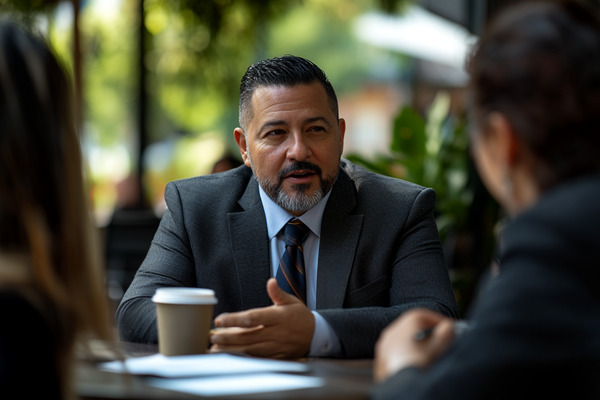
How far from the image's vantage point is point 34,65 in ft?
4.37

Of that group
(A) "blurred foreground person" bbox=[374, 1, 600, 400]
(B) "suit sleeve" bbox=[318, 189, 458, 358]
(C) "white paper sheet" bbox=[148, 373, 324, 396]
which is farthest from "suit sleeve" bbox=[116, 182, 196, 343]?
(A) "blurred foreground person" bbox=[374, 1, 600, 400]

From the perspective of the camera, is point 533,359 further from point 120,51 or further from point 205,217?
point 120,51

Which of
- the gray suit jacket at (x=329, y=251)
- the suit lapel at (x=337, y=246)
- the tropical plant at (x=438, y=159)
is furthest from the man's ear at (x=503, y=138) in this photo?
the tropical plant at (x=438, y=159)

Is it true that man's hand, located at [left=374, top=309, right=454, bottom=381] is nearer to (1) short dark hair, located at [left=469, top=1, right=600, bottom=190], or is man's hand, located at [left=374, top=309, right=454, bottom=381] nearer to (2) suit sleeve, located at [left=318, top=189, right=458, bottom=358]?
(1) short dark hair, located at [left=469, top=1, right=600, bottom=190]

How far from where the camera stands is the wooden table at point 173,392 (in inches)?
56.9

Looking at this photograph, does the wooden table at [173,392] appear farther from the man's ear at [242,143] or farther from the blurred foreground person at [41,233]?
the man's ear at [242,143]

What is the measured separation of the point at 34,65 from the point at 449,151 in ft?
14.6

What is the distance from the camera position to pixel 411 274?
251cm

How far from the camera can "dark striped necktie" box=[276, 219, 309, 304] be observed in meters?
2.56

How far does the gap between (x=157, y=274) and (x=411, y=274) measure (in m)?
0.78

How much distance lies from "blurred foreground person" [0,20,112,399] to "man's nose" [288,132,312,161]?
1296 mm

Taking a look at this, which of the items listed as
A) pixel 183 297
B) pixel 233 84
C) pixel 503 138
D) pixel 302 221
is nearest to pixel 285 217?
pixel 302 221

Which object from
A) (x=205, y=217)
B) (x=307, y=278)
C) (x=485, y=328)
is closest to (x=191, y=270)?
(x=205, y=217)

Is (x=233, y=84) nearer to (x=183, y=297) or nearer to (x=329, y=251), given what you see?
(x=329, y=251)
